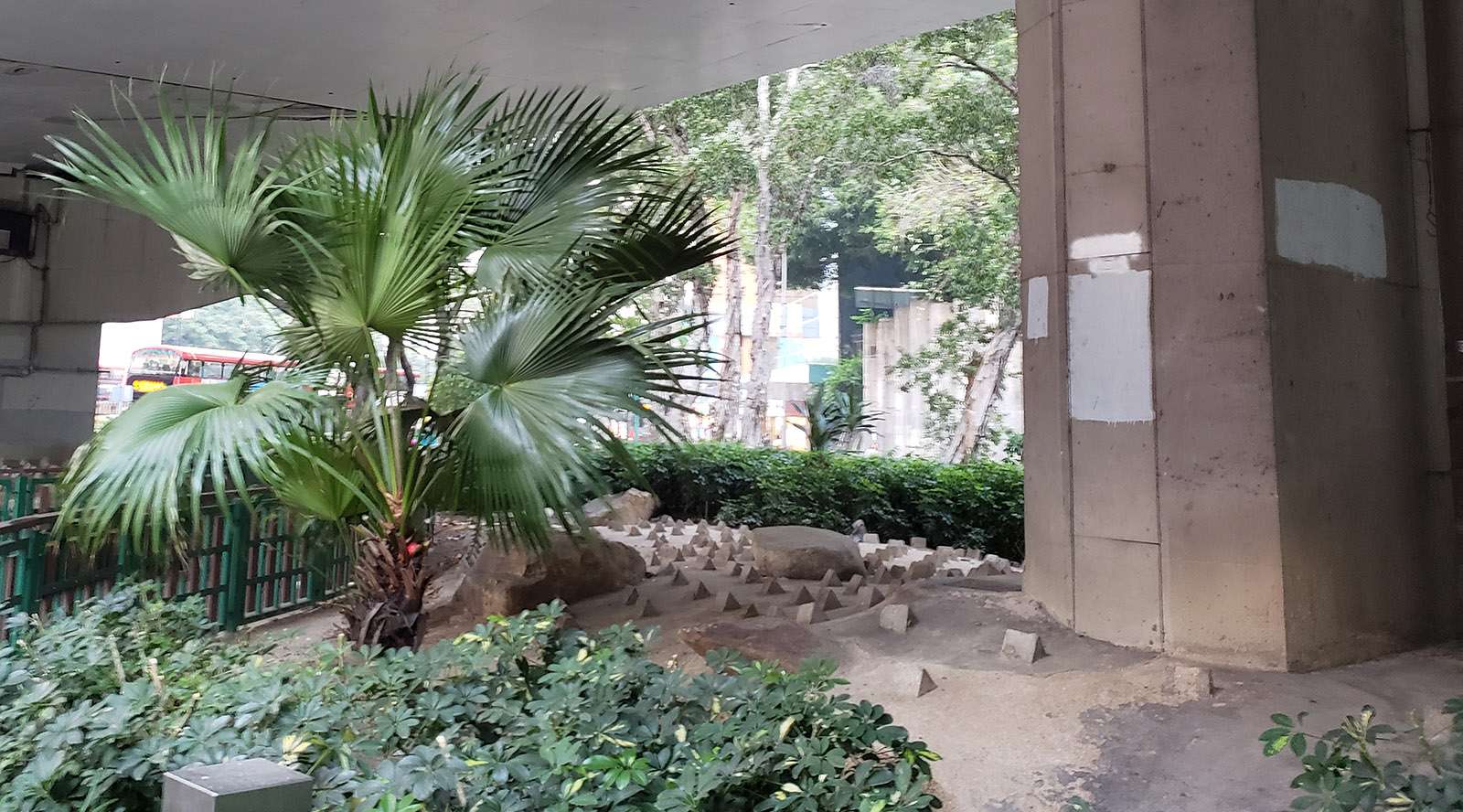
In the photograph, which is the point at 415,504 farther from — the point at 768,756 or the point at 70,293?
the point at 70,293

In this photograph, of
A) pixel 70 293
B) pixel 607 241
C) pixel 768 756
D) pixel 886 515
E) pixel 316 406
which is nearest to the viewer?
pixel 768 756

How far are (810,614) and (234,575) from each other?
3.54 meters

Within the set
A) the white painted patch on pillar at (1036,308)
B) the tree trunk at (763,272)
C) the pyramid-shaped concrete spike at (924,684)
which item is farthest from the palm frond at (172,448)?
the tree trunk at (763,272)

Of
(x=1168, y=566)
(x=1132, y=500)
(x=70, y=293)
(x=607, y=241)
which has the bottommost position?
(x=1168, y=566)

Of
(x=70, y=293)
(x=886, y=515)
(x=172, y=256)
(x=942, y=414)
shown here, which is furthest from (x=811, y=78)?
(x=70, y=293)

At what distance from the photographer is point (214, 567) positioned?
18.8ft

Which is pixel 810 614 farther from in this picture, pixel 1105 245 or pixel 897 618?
pixel 1105 245

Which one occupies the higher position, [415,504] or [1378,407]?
[1378,407]

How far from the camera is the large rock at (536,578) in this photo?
5469 millimetres

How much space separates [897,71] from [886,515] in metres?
8.81

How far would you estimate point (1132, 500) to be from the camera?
4.11 meters

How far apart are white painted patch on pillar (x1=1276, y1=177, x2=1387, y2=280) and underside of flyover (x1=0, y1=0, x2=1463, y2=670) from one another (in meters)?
0.01

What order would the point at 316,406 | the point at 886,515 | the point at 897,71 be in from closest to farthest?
the point at 316,406, the point at 886,515, the point at 897,71

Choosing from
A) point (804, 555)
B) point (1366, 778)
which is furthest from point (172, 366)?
point (1366, 778)
